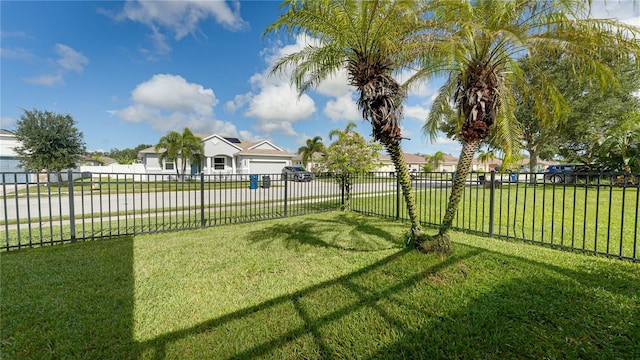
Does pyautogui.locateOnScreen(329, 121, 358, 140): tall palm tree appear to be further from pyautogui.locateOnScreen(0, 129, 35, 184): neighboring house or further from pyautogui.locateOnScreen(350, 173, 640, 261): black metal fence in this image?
pyautogui.locateOnScreen(0, 129, 35, 184): neighboring house

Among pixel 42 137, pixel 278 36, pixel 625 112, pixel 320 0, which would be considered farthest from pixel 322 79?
pixel 42 137

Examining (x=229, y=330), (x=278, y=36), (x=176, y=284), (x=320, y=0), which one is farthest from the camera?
(x=278, y=36)

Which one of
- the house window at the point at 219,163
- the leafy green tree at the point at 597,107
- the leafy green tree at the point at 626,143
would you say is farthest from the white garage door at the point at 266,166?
the leafy green tree at the point at 626,143

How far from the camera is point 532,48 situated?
4.32m

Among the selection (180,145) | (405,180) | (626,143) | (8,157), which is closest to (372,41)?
(405,180)

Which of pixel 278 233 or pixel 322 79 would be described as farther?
pixel 278 233

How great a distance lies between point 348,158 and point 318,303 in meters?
7.31

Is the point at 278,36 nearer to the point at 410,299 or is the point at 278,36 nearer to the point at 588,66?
the point at 410,299

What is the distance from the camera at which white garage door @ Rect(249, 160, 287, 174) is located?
96.5ft

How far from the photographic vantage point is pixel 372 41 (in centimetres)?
441

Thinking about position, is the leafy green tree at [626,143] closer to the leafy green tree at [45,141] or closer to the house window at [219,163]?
the house window at [219,163]

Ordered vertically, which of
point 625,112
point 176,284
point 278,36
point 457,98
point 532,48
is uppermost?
point 625,112

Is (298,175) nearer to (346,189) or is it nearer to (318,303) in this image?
(346,189)

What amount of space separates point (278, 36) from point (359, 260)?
446cm
